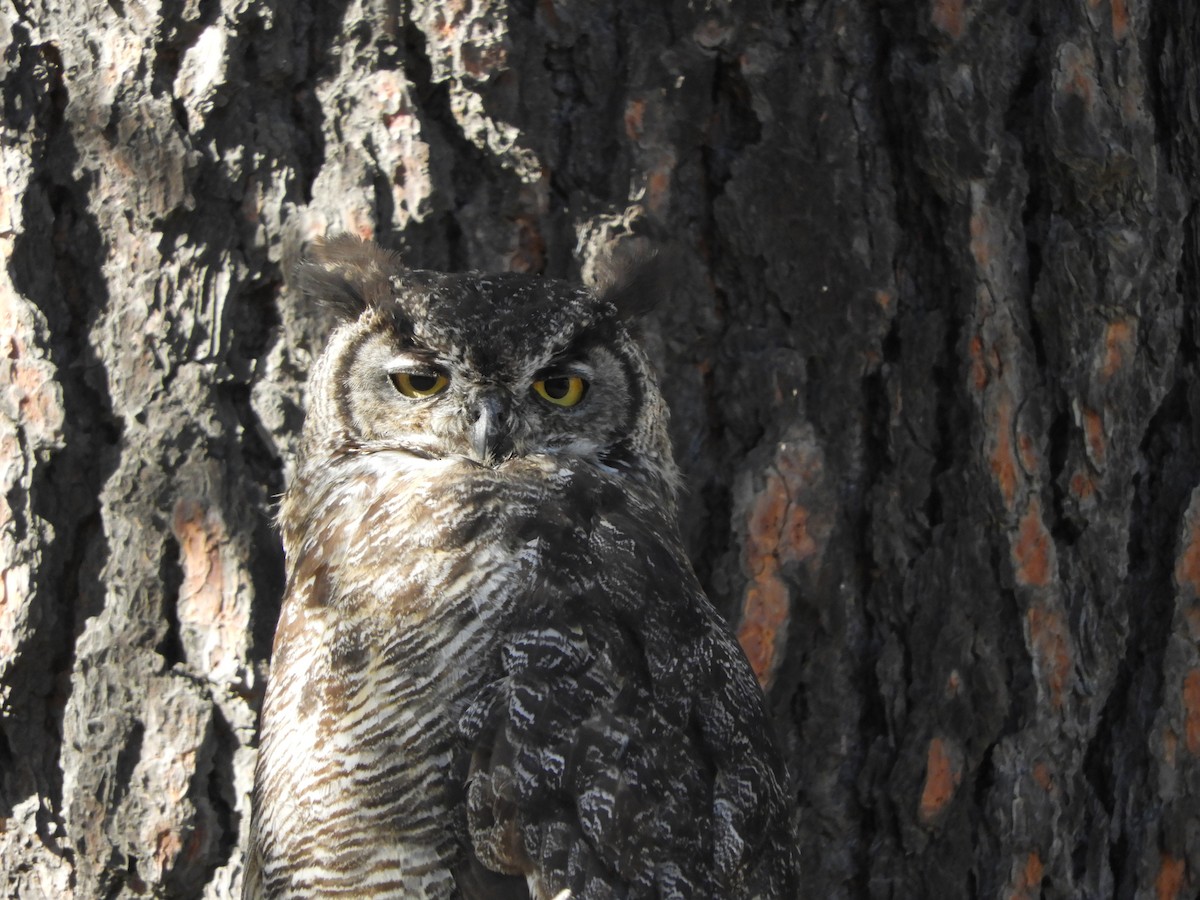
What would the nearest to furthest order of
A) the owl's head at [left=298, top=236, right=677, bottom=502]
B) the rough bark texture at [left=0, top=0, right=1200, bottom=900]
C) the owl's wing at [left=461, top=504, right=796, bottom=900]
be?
the owl's wing at [left=461, top=504, right=796, bottom=900] < the owl's head at [left=298, top=236, right=677, bottom=502] < the rough bark texture at [left=0, top=0, right=1200, bottom=900]

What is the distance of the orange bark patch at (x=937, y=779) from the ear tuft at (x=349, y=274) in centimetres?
120

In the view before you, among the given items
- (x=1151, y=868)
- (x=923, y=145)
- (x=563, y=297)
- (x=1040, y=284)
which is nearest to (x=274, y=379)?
(x=563, y=297)

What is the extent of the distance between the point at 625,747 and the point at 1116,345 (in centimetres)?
113

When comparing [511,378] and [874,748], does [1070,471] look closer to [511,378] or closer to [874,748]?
[874,748]

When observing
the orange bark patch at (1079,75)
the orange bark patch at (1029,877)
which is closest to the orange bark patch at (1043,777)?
the orange bark patch at (1029,877)

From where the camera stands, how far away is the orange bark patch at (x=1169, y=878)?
2.16 meters

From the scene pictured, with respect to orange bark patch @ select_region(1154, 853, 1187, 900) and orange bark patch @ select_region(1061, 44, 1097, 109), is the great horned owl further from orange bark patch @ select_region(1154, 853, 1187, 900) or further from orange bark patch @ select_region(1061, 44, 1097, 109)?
orange bark patch @ select_region(1061, 44, 1097, 109)

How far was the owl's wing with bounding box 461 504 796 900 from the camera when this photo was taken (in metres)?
1.73

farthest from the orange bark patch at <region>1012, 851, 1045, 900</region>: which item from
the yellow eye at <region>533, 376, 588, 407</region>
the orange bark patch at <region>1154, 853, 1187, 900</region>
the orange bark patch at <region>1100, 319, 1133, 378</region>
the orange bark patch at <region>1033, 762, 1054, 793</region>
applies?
the yellow eye at <region>533, 376, 588, 407</region>

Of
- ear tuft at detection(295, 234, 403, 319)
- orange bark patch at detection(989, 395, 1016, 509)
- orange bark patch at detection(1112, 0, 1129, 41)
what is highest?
orange bark patch at detection(1112, 0, 1129, 41)

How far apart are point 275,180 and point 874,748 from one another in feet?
4.71

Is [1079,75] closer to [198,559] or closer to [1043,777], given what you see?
[1043,777]

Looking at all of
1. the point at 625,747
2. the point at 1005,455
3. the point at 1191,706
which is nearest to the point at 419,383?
the point at 625,747

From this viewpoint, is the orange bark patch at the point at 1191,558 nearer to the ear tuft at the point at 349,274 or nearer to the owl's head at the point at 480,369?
the owl's head at the point at 480,369
